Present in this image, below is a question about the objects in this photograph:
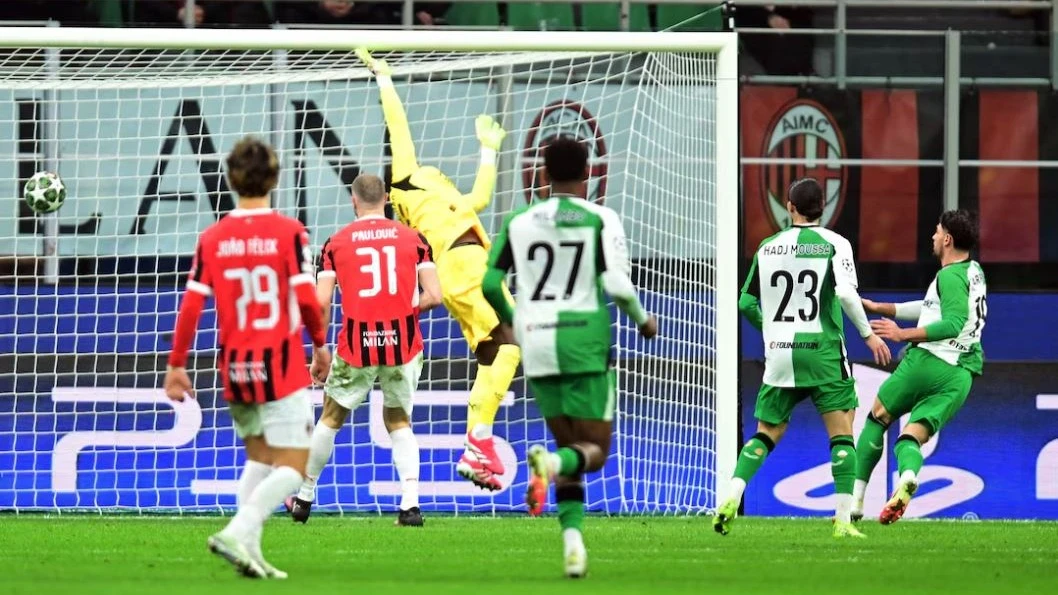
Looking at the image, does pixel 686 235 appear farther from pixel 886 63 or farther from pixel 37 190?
pixel 37 190

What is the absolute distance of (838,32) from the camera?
1306cm

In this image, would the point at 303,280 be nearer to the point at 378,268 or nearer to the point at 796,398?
the point at 378,268

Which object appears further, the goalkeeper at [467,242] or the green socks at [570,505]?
the goalkeeper at [467,242]

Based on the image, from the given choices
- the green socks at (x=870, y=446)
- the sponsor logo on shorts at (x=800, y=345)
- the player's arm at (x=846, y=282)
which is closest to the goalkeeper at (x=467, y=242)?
the sponsor logo on shorts at (x=800, y=345)

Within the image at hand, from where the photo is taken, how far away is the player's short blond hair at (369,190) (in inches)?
405

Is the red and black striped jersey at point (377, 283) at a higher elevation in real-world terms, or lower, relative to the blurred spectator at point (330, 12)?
lower

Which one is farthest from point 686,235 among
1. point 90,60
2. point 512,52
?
point 90,60

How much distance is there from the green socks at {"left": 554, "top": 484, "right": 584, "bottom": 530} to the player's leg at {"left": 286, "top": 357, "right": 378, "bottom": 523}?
11.0 ft

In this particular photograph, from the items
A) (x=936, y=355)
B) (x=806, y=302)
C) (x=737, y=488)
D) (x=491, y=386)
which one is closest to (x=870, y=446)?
(x=936, y=355)

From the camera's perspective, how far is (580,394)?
7363 mm

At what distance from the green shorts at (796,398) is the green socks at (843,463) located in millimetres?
197

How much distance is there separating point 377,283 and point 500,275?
119 inches

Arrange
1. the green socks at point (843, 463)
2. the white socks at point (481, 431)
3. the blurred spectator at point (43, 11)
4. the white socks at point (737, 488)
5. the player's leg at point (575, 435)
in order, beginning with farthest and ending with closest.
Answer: the blurred spectator at point (43, 11) → the white socks at point (481, 431) → the green socks at point (843, 463) → the white socks at point (737, 488) → the player's leg at point (575, 435)

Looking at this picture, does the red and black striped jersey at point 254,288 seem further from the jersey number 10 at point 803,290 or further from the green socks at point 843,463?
the green socks at point 843,463
